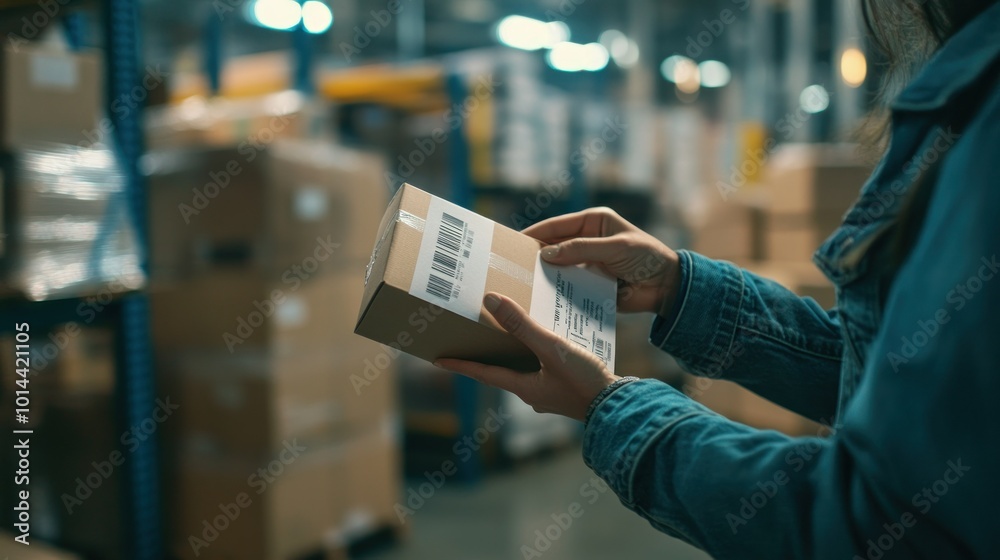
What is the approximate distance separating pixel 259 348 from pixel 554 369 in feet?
6.42

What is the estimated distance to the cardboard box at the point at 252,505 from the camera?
2.56m

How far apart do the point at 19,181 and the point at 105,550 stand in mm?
1275

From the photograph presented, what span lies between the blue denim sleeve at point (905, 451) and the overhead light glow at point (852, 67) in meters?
5.97

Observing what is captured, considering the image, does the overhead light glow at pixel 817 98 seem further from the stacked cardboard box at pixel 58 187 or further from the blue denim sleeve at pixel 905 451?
the blue denim sleeve at pixel 905 451

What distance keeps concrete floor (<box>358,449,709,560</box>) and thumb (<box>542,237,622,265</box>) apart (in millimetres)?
1974

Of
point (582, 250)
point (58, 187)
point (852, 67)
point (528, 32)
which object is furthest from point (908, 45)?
point (528, 32)

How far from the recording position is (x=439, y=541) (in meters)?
3.02

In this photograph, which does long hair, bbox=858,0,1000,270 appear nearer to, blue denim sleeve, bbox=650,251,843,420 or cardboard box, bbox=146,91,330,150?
blue denim sleeve, bbox=650,251,843,420

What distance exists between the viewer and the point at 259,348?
2631mm

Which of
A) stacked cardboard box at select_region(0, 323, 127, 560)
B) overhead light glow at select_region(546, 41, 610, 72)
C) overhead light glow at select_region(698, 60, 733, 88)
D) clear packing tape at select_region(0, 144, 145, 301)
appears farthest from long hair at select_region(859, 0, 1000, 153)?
overhead light glow at select_region(698, 60, 733, 88)

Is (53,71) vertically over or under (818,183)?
over

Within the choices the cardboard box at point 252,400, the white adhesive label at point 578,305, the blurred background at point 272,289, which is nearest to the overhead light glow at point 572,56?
the blurred background at point 272,289

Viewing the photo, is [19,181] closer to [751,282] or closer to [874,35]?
[751,282]

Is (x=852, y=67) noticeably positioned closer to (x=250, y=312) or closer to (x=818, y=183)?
(x=818, y=183)
